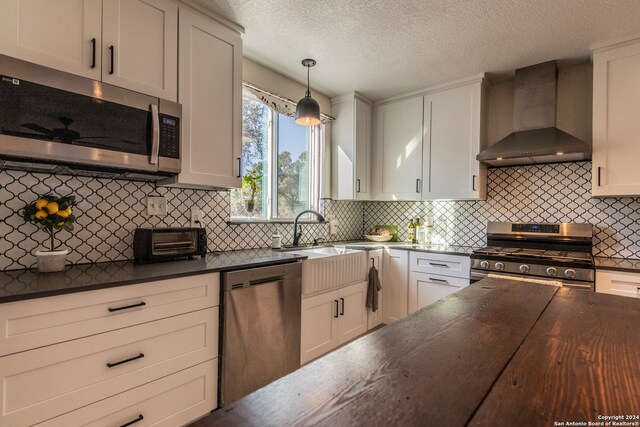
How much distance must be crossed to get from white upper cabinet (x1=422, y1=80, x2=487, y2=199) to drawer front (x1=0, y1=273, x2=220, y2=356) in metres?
2.44

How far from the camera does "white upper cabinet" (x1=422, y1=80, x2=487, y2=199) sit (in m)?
3.03

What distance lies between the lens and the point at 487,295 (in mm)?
1309

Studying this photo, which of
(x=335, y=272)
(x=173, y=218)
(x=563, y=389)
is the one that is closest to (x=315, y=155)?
(x=335, y=272)

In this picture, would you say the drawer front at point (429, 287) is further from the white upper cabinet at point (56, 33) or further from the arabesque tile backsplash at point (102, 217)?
the white upper cabinet at point (56, 33)

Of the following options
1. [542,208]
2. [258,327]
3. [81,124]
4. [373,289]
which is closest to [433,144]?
[542,208]

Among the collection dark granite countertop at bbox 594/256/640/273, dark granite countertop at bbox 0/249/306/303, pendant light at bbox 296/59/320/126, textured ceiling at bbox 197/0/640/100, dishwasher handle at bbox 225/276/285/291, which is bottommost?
dishwasher handle at bbox 225/276/285/291

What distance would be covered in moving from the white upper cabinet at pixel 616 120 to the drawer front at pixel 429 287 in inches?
50.4

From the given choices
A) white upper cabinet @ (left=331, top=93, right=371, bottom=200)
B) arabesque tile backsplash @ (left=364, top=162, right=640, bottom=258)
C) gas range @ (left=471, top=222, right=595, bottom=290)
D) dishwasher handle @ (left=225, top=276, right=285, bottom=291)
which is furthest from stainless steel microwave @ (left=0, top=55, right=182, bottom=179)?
arabesque tile backsplash @ (left=364, top=162, right=640, bottom=258)

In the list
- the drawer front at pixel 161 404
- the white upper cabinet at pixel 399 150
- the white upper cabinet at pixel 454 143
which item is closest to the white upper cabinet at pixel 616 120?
the white upper cabinet at pixel 454 143

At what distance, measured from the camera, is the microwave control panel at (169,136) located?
6.03ft

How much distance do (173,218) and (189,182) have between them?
1.32 feet

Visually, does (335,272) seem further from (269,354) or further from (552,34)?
(552,34)

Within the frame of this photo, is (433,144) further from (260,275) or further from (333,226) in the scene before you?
(260,275)

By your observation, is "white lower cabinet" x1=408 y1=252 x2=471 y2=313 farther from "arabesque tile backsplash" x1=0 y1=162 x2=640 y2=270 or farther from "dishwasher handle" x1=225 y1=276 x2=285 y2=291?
"dishwasher handle" x1=225 y1=276 x2=285 y2=291
